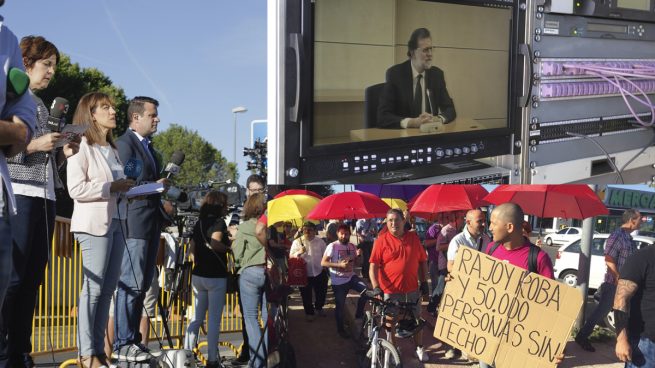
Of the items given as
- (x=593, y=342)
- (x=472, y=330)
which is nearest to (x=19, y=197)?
(x=472, y=330)

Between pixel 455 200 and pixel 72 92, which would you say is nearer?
pixel 72 92

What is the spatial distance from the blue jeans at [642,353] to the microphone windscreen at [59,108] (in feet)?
6.02

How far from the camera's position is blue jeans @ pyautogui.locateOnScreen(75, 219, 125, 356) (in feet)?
7.73

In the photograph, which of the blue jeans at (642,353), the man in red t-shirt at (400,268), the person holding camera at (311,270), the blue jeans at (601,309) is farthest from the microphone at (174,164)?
the blue jeans at (642,353)

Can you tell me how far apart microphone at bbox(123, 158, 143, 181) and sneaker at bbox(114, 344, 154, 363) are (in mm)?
578

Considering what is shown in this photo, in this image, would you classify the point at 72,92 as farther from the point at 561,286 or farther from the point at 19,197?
the point at 561,286

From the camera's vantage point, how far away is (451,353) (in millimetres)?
2404

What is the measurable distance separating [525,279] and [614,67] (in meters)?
1.10

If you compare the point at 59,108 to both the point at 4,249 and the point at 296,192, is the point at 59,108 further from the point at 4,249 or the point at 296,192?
the point at 296,192

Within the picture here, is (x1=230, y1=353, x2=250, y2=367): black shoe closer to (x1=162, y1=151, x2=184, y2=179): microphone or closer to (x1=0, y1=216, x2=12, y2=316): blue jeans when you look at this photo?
(x1=162, y1=151, x2=184, y2=179): microphone

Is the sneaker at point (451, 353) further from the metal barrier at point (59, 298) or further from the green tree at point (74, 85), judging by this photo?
the green tree at point (74, 85)

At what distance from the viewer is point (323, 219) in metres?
2.42

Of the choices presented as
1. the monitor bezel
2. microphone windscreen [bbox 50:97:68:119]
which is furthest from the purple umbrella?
microphone windscreen [bbox 50:97:68:119]

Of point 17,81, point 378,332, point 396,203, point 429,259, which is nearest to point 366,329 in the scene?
point 378,332
